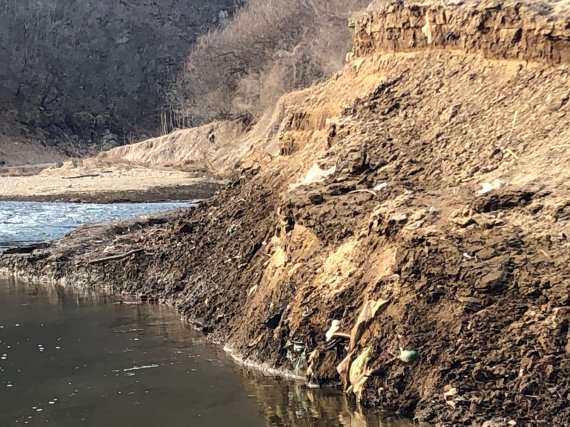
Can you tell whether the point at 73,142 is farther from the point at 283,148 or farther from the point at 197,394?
the point at 197,394

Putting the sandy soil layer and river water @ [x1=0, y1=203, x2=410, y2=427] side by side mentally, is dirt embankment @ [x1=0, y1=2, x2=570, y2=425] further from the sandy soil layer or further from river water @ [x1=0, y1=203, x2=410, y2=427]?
the sandy soil layer

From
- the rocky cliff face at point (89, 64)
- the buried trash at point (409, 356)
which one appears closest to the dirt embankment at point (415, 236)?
the buried trash at point (409, 356)

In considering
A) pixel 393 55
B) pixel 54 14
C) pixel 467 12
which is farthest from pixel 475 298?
pixel 54 14

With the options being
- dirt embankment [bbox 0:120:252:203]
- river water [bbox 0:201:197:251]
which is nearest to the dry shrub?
dirt embankment [bbox 0:120:252:203]

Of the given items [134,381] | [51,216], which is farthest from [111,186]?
[134,381]

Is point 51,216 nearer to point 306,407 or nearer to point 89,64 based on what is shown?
point 306,407

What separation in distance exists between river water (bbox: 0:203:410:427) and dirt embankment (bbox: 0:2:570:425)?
1.14ft

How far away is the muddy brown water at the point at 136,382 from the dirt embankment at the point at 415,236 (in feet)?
1.12

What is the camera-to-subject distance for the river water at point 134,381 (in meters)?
9.72

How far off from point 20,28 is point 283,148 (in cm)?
6601

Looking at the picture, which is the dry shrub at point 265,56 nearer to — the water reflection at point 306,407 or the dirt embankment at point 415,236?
the dirt embankment at point 415,236

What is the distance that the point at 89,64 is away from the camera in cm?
7662

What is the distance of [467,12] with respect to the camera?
44.2 feet

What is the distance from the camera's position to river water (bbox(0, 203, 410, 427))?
9719mm
